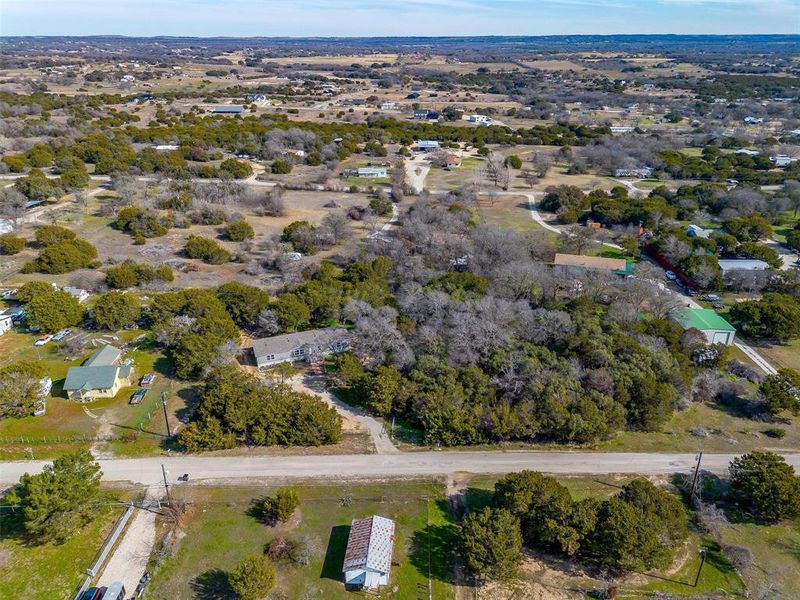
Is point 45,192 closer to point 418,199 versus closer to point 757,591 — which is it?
point 418,199

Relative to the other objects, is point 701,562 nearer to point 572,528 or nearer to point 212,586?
point 572,528

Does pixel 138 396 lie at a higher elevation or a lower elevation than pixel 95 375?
lower

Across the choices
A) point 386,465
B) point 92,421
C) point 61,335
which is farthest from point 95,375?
point 386,465

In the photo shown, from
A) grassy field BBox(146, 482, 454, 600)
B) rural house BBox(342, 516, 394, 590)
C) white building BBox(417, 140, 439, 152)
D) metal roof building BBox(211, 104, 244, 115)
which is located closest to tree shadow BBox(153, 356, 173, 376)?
grassy field BBox(146, 482, 454, 600)

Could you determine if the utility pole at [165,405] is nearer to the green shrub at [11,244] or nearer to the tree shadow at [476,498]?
the tree shadow at [476,498]

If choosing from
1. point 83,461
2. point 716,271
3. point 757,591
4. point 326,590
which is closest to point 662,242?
point 716,271

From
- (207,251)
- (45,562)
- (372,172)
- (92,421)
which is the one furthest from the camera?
Answer: (372,172)

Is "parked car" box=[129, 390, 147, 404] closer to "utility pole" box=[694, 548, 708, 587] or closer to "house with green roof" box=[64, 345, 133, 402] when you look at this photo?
"house with green roof" box=[64, 345, 133, 402]
